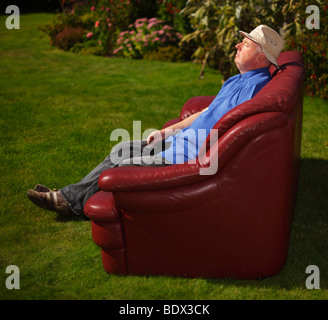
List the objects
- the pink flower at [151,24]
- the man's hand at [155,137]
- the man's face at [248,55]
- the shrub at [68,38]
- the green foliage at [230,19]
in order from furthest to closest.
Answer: the shrub at [68,38] < the pink flower at [151,24] < the green foliage at [230,19] < the man's hand at [155,137] < the man's face at [248,55]

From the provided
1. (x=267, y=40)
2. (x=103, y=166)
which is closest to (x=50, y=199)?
(x=103, y=166)

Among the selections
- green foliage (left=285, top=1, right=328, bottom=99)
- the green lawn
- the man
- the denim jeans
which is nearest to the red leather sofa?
the green lawn

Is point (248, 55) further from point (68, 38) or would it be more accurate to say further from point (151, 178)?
point (68, 38)

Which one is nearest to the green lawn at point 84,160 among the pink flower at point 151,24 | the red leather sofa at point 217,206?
the red leather sofa at point 217,206

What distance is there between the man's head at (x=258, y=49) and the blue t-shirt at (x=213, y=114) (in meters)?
0.06

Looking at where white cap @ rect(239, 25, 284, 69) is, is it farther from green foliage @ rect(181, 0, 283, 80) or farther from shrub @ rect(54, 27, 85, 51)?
shrub @ rect(54, 27, 85, 51)

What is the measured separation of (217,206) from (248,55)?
1312mm

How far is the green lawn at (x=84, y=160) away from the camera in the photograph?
10.5 feet

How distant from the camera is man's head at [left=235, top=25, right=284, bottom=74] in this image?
342 centimetres

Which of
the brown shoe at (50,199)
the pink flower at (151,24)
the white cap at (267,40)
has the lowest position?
the brown shoe at (50,199)

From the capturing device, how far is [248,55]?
3455 millimetres

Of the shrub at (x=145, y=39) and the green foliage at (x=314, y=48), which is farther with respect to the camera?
the shrub at (x=145, y=39)

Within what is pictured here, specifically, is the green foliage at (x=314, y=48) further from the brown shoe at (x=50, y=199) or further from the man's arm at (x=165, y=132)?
the brown shoe at (x=50, y=199)
